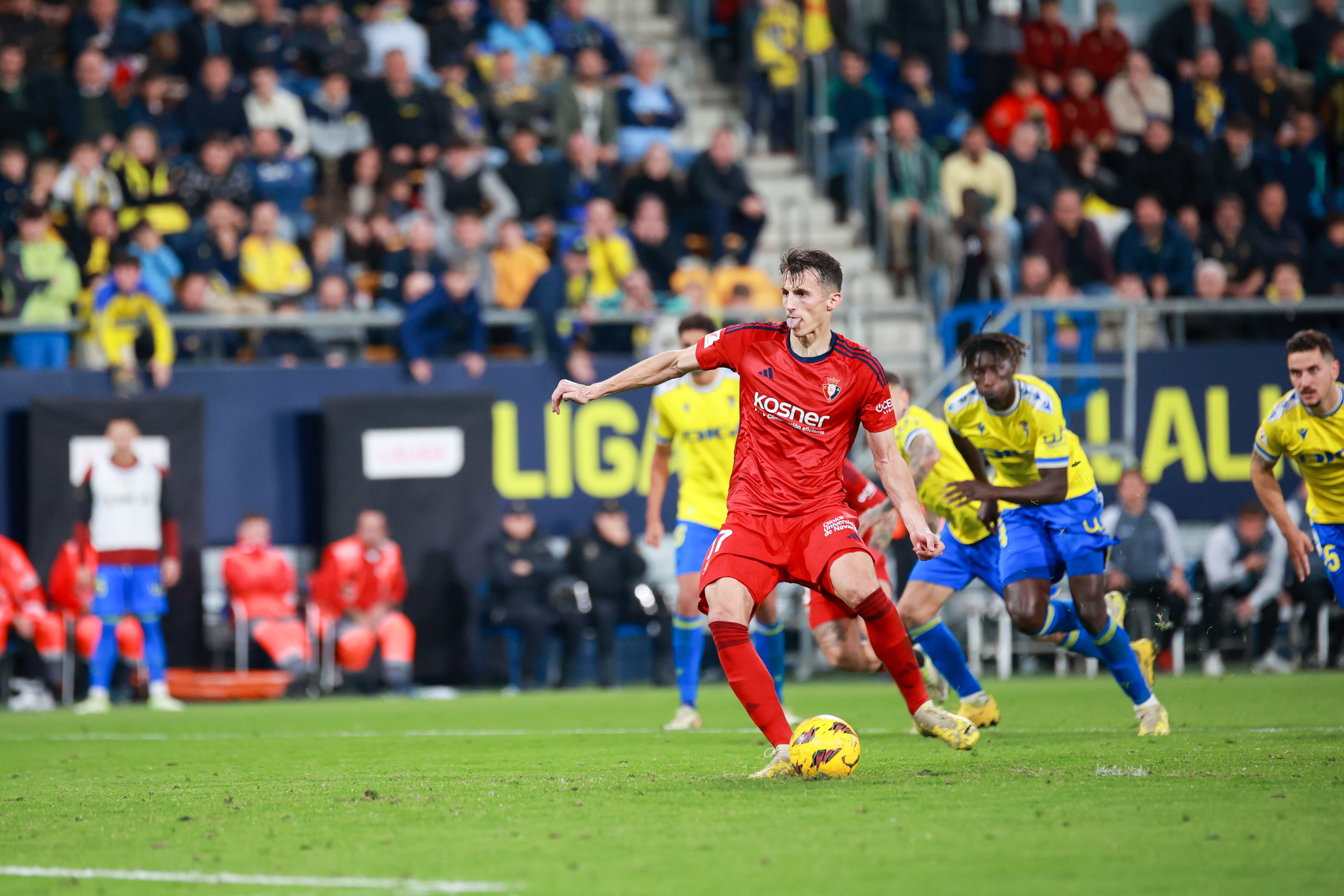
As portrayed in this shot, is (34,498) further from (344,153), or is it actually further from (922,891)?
(922,891)

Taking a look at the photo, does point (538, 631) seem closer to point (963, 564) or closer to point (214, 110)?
point (214, 110)

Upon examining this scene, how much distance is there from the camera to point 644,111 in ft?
62.6

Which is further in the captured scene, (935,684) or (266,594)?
(266,594)

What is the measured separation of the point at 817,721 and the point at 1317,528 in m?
3.58

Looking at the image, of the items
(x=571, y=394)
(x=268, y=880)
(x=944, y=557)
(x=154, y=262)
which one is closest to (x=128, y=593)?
(x=154, y=262)

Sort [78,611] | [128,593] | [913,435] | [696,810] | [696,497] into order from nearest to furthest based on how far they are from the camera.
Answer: [696,810] → [913,435] → [696,497] → [128,593] → [78,611]

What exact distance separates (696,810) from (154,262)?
1125 cm

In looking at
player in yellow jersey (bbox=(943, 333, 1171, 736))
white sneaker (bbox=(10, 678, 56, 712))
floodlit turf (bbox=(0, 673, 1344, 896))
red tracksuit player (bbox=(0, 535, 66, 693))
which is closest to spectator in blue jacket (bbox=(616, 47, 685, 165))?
red tracksuit player (bbox=(0, 535, 66, 693))

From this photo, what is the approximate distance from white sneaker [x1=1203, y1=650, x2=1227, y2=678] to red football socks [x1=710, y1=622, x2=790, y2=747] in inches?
372

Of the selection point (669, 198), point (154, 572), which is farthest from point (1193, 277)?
point (154, 572)

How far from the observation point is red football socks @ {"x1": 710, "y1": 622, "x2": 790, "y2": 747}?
687 cm

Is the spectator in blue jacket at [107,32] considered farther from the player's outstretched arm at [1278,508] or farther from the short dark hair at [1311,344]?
the short dark hair at [1311,344]

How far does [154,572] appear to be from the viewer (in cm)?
1442

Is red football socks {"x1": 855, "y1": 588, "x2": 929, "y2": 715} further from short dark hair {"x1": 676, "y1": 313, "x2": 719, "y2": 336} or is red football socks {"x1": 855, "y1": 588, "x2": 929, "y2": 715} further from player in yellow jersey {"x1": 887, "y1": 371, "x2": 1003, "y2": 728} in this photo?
short dark hair {"x1": 676, "y1": 313, "x2": 719, "y2": 336}
